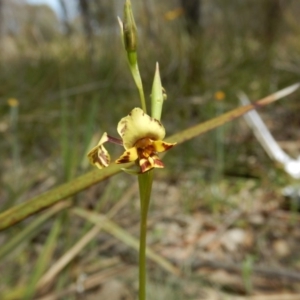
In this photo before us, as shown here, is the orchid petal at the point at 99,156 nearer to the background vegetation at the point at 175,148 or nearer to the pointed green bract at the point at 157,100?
the pointed green bract at the point at 157,100

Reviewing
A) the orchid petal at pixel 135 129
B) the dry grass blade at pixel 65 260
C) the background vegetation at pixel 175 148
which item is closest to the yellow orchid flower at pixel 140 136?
the orchid petal at pixel 135 129

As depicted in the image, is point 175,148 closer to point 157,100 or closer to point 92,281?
point 92,281

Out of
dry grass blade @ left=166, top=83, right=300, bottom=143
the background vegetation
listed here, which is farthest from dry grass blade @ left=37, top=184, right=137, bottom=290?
dry grass blade @ left=166, top=83, right=300, bottom=143

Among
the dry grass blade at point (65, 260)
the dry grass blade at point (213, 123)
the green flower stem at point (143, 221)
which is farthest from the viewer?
the dry grass blade at point (65, 260)

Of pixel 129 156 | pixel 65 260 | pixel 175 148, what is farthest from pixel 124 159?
pixel 175 148

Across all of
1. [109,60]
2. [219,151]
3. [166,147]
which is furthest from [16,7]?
[166,147]
